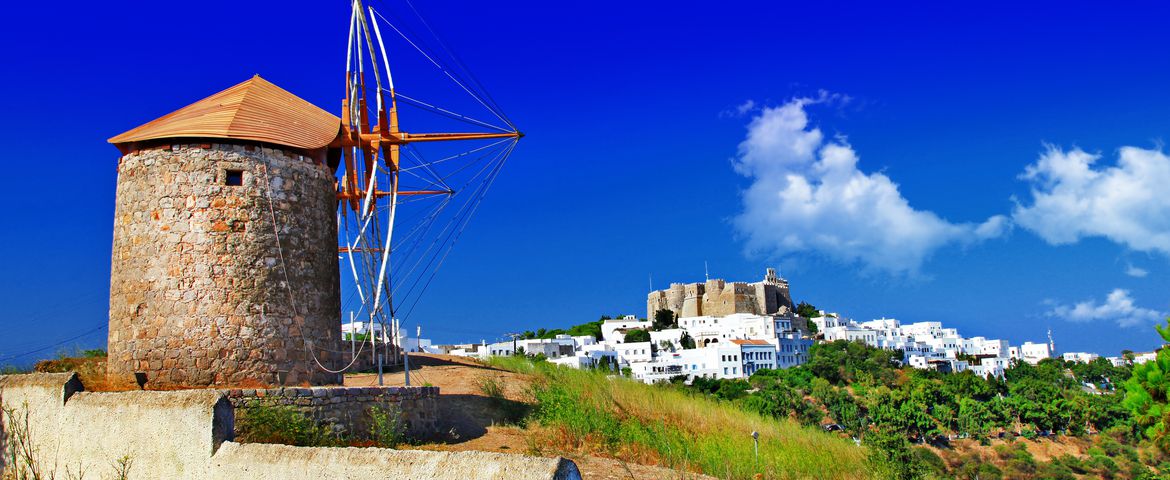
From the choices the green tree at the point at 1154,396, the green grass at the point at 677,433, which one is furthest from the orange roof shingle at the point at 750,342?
the green tree at the point at 1154,396

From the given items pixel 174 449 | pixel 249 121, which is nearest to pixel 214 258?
pixel 249 121

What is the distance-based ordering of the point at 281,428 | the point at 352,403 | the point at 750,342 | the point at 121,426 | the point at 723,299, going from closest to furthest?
the point at 121,426 < the point at 281,428 < the point at 352,403 < the point at 750,342 < the point at 723,299

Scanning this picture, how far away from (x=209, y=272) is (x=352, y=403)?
2.04 metres

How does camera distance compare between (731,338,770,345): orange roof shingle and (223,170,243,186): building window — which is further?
(731,338,770,345): orange roof shingle

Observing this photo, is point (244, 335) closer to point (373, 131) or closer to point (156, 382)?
point (156, 382)

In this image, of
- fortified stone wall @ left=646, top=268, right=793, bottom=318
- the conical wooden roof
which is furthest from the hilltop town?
the conical wooden roof

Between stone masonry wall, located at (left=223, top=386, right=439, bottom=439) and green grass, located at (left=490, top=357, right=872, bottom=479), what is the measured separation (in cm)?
156

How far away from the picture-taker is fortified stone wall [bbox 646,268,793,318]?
8938cm

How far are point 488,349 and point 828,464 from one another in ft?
199

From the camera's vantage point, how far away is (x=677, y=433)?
408 inches

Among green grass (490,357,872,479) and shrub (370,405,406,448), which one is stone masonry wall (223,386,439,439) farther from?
green grass (490,357,872,479)

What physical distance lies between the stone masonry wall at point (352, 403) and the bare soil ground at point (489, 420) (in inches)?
15.1

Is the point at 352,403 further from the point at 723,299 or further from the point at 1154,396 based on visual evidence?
the point at 723,299

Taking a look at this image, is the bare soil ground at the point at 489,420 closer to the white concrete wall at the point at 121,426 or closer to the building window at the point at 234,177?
the white concrete wall at the point at 121,426
